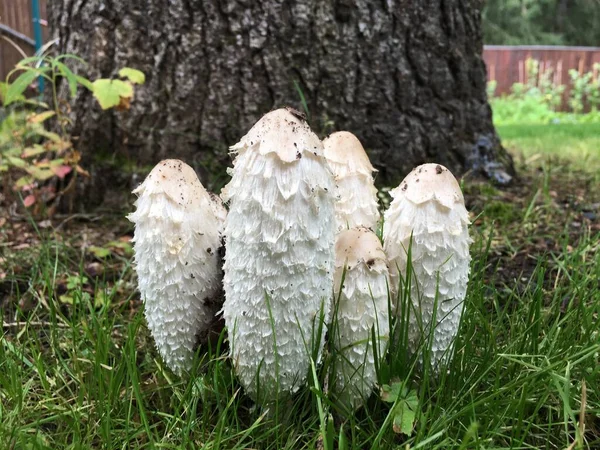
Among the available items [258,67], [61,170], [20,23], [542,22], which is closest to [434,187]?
[258,67]

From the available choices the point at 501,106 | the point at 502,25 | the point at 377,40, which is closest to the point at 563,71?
the point at 501,106

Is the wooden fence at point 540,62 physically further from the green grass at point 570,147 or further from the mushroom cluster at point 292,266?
the mushroom cluster at point 292,266

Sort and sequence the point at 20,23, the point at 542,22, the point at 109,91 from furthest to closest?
the point at 542,22 < the point at 20,23 < the point at 109,91

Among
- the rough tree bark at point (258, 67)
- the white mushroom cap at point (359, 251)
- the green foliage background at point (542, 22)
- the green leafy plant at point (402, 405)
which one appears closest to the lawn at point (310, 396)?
the green leafy plant at point (402, 405)

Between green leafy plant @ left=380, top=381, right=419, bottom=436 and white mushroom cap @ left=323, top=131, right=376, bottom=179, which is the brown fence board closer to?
white mushroom cap @ left=323, top=131, right=376, bottom=179

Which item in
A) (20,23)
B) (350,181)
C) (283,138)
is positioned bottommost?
(350,181)

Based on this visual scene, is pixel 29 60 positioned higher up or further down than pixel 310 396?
higher up

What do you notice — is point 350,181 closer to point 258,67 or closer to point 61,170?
point 258,67

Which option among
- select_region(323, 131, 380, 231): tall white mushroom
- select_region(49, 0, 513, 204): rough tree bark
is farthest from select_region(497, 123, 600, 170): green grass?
select_region(323, 131, 380, 231): tall white mushroom
